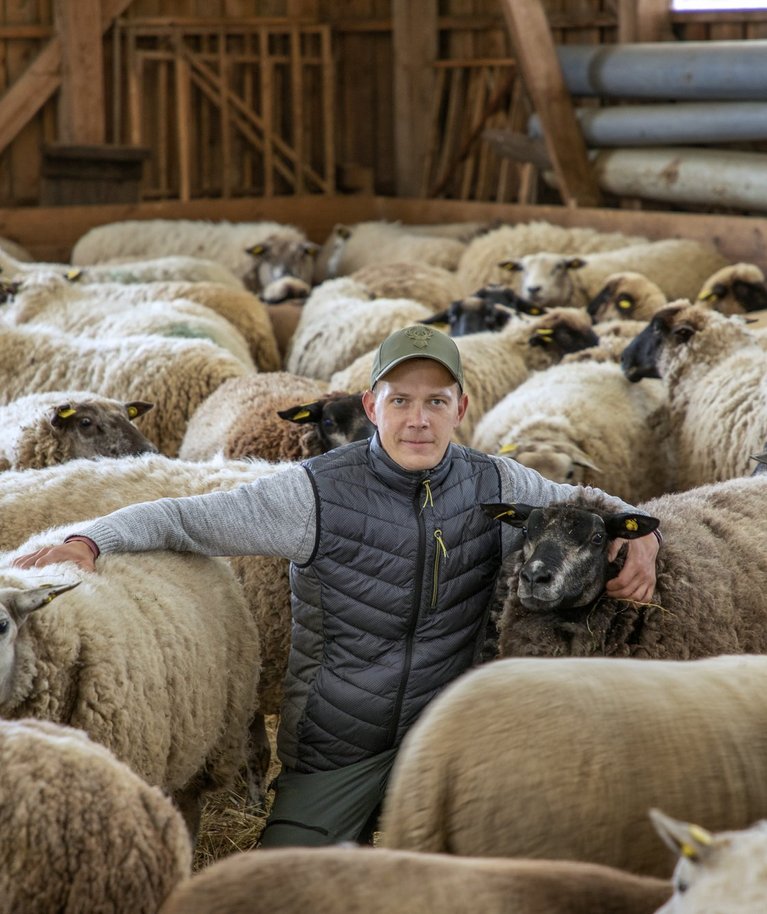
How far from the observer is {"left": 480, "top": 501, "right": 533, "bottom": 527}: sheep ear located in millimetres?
3314

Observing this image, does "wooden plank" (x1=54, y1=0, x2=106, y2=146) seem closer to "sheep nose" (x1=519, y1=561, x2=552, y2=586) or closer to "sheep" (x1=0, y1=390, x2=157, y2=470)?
"sheep" (x1=0, y1=390, x2=157, y2=470)

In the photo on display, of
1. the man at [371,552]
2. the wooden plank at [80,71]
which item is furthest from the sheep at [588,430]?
the wooden plank at [80,71]

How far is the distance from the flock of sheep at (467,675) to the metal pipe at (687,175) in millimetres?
3529

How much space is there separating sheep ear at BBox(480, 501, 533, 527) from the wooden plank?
33.9 feet

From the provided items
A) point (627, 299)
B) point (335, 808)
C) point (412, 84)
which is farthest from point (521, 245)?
point (335, 808)

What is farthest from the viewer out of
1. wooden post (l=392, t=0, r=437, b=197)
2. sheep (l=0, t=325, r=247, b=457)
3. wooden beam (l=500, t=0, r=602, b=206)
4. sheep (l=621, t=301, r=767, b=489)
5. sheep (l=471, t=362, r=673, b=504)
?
wooden post (l=392, t=0, r=437, b=197)

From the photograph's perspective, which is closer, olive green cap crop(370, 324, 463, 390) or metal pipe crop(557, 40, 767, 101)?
olive green cap crop(370, 324, 463, 390)

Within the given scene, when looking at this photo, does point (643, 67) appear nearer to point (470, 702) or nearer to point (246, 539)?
point (246, 539)

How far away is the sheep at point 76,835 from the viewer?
212 cm

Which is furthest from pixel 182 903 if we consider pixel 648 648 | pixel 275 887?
pixel 648 648

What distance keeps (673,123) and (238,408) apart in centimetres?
640

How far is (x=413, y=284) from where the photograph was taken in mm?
9750

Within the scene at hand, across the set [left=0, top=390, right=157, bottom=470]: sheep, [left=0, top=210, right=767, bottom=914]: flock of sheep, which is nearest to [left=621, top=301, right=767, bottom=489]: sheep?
[left=0, top=210, right=767, bottom=914]: flock of sheep

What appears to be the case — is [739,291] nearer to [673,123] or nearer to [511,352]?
[511,352]
